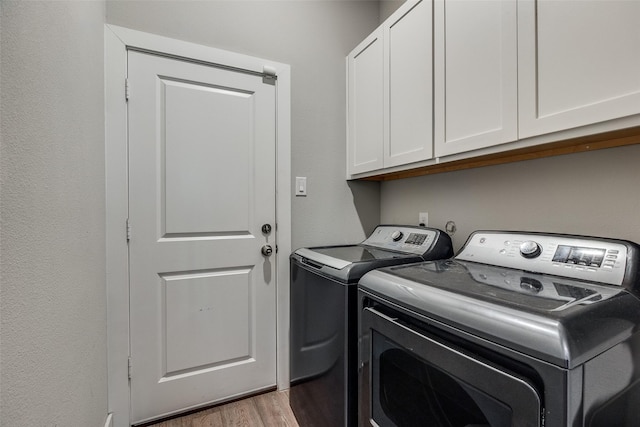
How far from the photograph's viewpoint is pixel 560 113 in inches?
35.8

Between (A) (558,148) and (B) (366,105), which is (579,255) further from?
(B) (366,105)

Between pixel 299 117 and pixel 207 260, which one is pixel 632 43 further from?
pixel 207 260

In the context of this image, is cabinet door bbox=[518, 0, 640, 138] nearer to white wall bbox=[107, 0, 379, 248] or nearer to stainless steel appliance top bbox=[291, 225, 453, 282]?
stainless steel appliance top bbox=[291, 225, 453, 282]

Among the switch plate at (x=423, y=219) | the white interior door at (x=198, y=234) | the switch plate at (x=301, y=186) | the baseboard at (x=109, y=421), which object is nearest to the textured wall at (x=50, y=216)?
the baseboard at (x=109, y=421)

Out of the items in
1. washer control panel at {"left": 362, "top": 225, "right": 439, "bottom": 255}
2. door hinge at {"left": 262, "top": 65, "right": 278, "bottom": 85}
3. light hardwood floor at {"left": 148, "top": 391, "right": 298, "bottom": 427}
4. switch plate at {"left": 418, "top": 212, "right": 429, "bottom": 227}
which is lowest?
light hardwood floor at {"left": 148, "top": 391, "right": 298, "bottom": 427}

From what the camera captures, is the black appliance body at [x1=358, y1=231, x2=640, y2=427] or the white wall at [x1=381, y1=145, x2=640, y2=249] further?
the white wall at [x1=381, y1=145, x2=640, y2=249]

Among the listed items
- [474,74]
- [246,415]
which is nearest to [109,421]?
[246,415]

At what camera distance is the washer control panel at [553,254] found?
871mm

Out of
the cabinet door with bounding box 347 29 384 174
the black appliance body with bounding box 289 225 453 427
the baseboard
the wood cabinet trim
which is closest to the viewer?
the wood cabinet trim

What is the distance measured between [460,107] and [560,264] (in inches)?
27.6

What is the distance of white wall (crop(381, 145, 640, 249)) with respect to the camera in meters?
1.00

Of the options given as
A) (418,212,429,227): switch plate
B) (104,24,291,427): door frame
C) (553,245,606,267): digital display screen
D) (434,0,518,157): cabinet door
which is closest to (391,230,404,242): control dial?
(418,212,429,227): switch plate

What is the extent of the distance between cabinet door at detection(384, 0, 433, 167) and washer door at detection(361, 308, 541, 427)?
875 mm

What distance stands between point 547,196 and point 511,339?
2.86 ft
